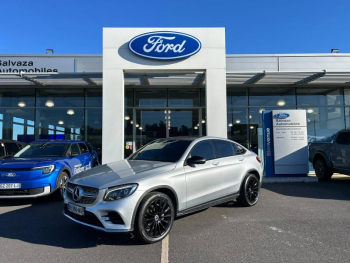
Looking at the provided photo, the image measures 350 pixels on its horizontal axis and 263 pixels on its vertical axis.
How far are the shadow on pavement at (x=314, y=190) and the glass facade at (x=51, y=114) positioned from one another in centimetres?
880

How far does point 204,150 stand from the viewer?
5188 mm

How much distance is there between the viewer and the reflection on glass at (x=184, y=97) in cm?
1342

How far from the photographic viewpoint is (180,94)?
13477 mm

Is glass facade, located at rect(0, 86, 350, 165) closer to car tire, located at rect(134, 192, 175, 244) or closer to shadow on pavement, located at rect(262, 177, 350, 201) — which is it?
shadow on pavement, located at rect(262, 177, 350, 201)

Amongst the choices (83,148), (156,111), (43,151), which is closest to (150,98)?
(156,111)

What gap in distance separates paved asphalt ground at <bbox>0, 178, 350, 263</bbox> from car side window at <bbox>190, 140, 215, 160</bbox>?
1.23 m

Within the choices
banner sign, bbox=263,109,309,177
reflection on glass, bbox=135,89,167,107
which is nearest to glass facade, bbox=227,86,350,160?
reflection on glass, bbox=135,89,167,107

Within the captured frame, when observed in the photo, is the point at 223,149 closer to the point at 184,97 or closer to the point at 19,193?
the point at 19,193

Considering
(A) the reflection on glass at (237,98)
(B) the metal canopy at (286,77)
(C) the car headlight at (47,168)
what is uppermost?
(B) the metal canopy at (286,77)

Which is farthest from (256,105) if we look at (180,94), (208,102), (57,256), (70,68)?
(57,256)

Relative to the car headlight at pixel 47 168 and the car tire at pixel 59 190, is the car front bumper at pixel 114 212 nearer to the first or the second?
the car headlight at pixel 47 168

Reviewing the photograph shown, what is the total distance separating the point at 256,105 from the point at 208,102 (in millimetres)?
5501

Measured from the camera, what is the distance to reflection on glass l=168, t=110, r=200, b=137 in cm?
1346

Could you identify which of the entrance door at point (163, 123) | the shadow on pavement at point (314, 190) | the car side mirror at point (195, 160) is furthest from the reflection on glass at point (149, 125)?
the car side mirror at point (195, 160)
